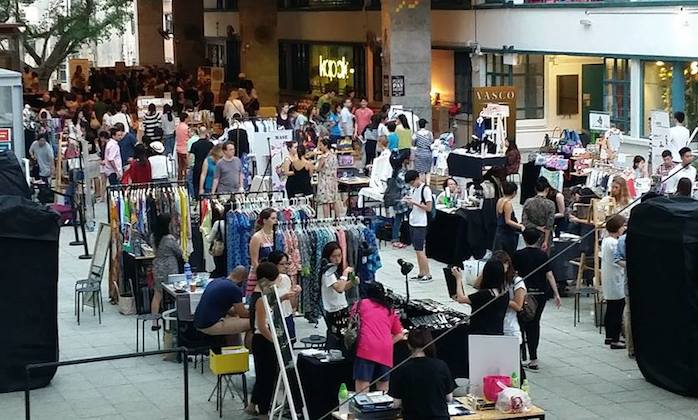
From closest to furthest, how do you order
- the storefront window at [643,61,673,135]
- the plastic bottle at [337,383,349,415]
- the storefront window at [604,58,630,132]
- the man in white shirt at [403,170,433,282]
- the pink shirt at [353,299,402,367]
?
the plastic bottle at [337,383,349,415], the pink shirt at [353,299,402,367], the man in white shirt at [403,170,433,282], the storefront window at [643,61,673,135], the storefront window at [604,58,630,132]

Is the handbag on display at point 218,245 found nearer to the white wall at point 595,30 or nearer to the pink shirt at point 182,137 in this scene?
the pink shirt at point 182,137

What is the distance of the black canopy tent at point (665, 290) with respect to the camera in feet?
45.3

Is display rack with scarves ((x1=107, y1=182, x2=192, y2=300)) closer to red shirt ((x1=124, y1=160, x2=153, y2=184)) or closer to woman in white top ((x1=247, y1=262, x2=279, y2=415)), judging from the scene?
red shirt ((x1=124, y1=160, x2=153, y2=184))

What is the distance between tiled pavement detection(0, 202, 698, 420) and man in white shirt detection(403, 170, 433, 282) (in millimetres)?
2753

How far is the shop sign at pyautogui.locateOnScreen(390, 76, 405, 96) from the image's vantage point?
123 feet

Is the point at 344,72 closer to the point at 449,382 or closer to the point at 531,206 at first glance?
the point at 531,206

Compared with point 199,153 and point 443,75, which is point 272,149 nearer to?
point 199,153

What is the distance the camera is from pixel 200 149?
2467 centimetres

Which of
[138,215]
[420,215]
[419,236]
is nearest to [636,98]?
[420,215]

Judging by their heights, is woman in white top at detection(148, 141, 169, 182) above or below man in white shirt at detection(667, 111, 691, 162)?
below

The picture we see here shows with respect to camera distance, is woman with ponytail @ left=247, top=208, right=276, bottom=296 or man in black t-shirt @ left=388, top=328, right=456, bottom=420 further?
woman with ponytail @ left=247, top=208, right=276, bottom=296

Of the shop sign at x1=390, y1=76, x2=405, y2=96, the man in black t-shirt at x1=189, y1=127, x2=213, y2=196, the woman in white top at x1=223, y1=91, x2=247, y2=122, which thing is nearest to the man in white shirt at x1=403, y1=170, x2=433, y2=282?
the man in black t-shirt at x1=189, y1=127, x2=213, y2=196

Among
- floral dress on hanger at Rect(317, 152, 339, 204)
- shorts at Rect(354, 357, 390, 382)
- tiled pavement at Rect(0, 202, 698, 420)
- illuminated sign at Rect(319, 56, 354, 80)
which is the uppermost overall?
illuminated sign at Rect(319, 56, 354, 80)

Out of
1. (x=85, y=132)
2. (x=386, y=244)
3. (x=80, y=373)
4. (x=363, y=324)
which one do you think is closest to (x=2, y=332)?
(x=80, y=373)
